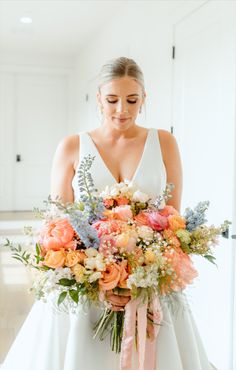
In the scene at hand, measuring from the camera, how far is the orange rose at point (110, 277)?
43.4 inches

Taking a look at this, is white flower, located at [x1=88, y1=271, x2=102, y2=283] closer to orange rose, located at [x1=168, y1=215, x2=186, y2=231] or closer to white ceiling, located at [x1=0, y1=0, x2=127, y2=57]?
orange rose, located at [x1=168, y1=215, x2=186, y2=231]

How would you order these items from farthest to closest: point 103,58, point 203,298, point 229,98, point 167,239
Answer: point 103,58 → point 203,298 → point 229,98 → point 167,239

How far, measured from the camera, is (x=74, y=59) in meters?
8.18

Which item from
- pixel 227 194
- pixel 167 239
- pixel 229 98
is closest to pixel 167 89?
pixel 229 98

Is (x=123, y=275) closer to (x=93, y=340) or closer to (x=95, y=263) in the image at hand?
(x=95, y=263)

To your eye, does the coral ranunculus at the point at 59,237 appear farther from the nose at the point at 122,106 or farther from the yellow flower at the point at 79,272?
A: the nose at the point at 122,106

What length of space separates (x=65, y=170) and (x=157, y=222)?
50cm

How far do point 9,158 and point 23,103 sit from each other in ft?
3.43

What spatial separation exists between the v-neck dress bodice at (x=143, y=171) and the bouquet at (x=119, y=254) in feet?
0.88

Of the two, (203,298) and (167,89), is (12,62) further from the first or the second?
(203,298)

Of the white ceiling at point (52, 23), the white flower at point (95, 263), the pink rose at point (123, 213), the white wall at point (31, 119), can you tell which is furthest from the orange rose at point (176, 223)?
the white wall at point (31, 119)

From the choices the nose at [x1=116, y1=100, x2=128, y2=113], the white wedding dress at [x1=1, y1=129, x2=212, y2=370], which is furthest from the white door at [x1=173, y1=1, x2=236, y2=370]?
the nose at [x1=116, y1=100, x2=128, y2=113]

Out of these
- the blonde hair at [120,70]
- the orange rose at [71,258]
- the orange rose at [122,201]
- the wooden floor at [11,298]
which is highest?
the blonde hair at [120,70]

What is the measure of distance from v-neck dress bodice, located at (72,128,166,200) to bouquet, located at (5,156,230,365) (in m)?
0.27
